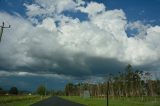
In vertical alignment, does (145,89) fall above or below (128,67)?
below

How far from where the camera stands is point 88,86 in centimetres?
19825

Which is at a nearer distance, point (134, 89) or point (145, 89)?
point (134, 89)

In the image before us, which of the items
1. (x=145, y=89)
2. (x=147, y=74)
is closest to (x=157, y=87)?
(x=145, y=89)

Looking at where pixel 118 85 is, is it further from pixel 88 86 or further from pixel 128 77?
pixel 88 86

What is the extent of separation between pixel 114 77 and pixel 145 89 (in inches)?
715

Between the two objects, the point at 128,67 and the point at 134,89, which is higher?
the point at 128,67

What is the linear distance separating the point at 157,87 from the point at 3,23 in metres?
122

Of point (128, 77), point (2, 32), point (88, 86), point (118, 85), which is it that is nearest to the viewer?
point (2, 32)

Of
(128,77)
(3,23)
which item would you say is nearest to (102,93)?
(128,77)

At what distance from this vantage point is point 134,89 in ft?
468

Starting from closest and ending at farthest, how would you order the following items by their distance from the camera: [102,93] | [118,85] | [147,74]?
[147,74]
[118,85]
[102,93]

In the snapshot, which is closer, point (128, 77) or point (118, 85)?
point (128, 77)

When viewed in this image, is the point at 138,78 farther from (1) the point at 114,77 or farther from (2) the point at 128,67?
(1) the point at 114,77

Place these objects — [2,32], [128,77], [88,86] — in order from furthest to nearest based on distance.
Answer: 1. [88,86]
2. [128,77]
3. [2,32]
